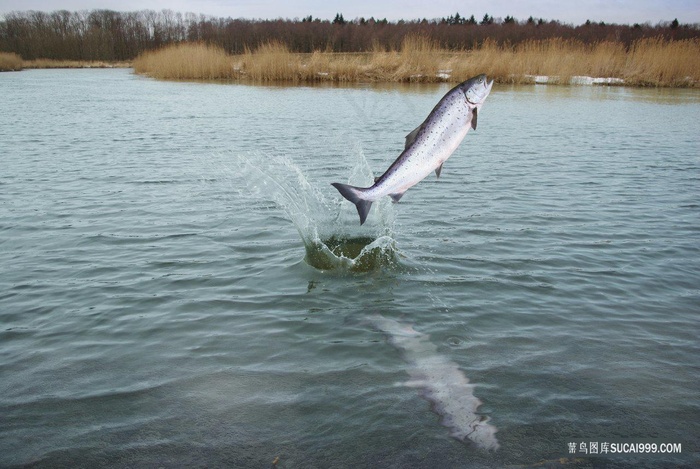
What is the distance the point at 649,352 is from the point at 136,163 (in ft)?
39.0

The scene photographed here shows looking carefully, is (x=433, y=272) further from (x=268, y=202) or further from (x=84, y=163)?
(x=84, y=163)

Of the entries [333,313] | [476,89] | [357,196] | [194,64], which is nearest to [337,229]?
[333,313]

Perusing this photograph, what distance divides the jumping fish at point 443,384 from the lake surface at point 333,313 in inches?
1.7

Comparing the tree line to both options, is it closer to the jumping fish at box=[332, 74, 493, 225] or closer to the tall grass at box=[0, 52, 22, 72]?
the tall grass at box=[0, 52, 22, 72]

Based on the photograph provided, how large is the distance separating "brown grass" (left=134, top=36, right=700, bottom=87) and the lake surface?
25417mm

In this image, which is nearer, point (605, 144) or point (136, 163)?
point (136, 163)

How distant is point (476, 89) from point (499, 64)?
35128mm

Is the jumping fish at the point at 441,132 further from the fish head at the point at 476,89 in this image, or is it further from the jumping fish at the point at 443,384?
the jumping fish at the point at 443,384

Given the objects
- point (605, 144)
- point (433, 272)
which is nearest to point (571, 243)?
point (433, 272)

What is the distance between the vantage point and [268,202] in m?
10.4

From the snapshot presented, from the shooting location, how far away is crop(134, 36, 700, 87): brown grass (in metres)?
35.6

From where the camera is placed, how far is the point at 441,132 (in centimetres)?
448

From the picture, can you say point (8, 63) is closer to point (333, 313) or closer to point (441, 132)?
point (333, 313)

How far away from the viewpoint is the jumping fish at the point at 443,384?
13.1 feet
